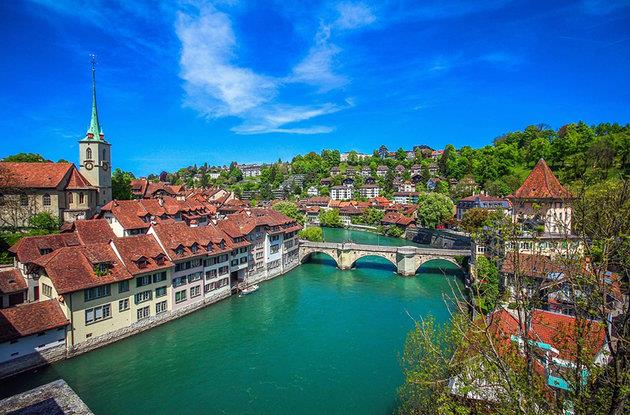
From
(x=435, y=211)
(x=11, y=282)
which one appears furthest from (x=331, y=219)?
(x=11, y=282)

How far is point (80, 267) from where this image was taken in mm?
27766

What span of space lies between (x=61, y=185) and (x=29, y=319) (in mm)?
25706

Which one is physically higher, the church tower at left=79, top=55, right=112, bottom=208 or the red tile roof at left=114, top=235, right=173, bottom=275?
the church tower at left=79, top=55, right=112, bottom=208

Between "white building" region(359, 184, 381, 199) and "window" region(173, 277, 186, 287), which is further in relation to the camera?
"white building" region(359, 184, 381, 199)

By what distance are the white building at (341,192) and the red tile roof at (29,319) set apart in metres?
108

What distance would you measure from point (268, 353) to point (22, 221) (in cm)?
3387

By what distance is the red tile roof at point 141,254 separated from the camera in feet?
100

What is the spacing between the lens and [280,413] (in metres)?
21.3

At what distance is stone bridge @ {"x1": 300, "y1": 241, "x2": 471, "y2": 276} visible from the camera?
49938 millimetres

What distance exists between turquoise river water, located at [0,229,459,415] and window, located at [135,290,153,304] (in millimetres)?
2620

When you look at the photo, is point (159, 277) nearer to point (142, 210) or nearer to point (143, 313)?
point (143, 313)

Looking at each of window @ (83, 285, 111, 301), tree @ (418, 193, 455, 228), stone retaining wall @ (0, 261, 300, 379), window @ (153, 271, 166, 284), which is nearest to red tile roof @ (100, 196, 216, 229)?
window @ (153, 271, 166, 284)

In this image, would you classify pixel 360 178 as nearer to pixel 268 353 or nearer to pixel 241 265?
pixel 241 265

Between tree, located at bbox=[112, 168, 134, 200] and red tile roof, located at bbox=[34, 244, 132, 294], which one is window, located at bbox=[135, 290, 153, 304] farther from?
tree, located at bbox=[112, 168, 134, 200]
